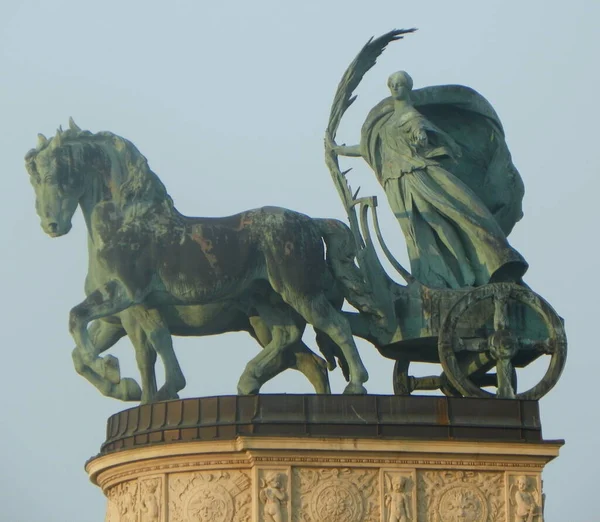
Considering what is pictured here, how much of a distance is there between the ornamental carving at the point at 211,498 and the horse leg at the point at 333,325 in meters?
2.20

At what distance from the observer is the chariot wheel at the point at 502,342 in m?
28.8

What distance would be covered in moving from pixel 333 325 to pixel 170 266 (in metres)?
2.23

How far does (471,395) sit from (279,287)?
2810 mm

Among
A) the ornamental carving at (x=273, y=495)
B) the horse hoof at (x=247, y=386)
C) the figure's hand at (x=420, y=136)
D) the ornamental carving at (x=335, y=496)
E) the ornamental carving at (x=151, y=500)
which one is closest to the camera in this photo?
the ornamental carving at (x=273, y=495)

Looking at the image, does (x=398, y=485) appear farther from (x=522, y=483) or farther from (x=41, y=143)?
(x=41, y=143)

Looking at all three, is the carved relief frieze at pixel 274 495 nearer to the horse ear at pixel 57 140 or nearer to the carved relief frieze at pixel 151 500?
the carved relief frieze at pixel 151 500

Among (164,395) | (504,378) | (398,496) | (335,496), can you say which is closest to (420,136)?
(504,378)

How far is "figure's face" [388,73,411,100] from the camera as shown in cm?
3066

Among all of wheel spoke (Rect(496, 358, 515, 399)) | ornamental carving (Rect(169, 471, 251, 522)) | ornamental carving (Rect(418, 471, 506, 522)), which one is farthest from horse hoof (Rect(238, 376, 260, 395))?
wheel spoke (Rect(496, 358, 515, 399))

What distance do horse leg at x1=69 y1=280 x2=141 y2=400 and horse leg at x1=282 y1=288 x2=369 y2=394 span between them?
2.12m

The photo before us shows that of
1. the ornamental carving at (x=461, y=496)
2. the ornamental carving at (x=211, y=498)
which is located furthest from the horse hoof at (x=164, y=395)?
the ornamental carving at (x=461, y=496)

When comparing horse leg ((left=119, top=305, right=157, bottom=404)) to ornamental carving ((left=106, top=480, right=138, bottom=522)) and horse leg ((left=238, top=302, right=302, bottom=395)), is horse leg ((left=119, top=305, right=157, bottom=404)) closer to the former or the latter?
horse leg ((left=238, top=302, right=302, bottom=395))

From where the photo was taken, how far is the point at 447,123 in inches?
1238

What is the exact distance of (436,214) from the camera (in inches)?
1193
